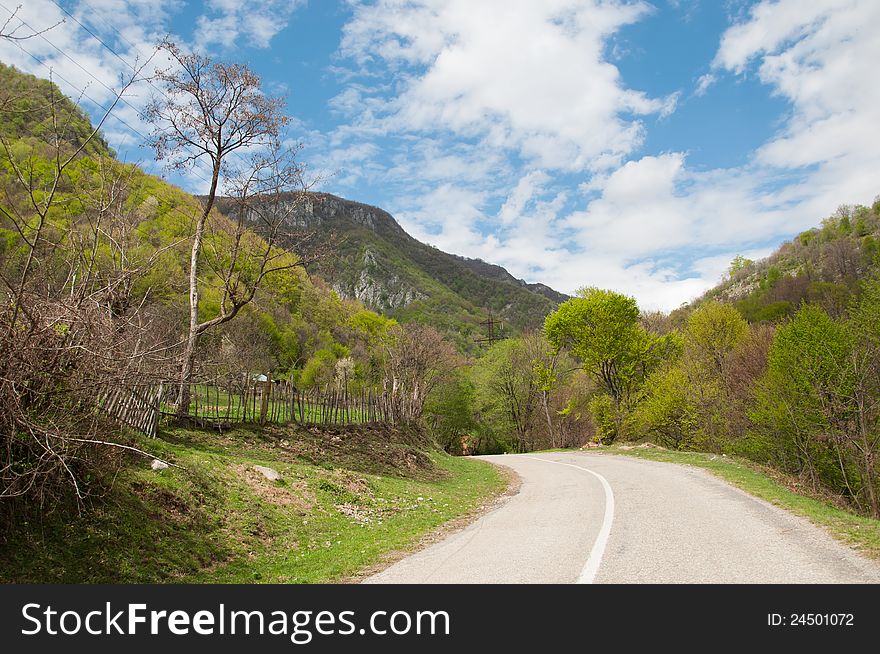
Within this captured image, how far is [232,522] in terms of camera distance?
8.48 meters

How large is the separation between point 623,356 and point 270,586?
3635 cm

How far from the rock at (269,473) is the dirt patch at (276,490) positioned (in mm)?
123

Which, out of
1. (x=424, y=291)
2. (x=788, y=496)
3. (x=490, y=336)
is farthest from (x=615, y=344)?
(x=424, y=291)

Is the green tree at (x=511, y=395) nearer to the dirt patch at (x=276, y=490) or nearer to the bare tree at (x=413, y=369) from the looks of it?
the bare tree at (x=413, y=369)

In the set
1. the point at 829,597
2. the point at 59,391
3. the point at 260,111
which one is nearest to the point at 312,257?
the point at 260,111

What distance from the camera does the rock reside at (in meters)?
11.0

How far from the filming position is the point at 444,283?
Answer: 600 ft

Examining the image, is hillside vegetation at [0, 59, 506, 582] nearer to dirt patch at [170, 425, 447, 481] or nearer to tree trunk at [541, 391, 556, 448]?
dirt patch at [170, 425, 447, 481]

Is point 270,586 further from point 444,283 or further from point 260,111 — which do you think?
point 444,283

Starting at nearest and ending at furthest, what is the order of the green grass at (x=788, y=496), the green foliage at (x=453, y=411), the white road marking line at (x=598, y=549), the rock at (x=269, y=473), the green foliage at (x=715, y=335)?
Result: the white road marking line at (x=598, y=549) → the green grass at (x=788, y=496) → the rock at (x=269, y=473) → the green foliage at (x=715, y=335) → the green foliage at (x=453, y=411)

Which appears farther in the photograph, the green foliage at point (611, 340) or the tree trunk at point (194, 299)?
the green foliage at point (611, 340)

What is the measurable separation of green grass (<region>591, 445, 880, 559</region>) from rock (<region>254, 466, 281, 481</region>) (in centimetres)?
1002

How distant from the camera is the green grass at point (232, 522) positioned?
6020mm

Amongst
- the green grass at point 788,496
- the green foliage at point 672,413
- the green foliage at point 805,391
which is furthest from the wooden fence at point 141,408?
the green foliage at point 672,413
